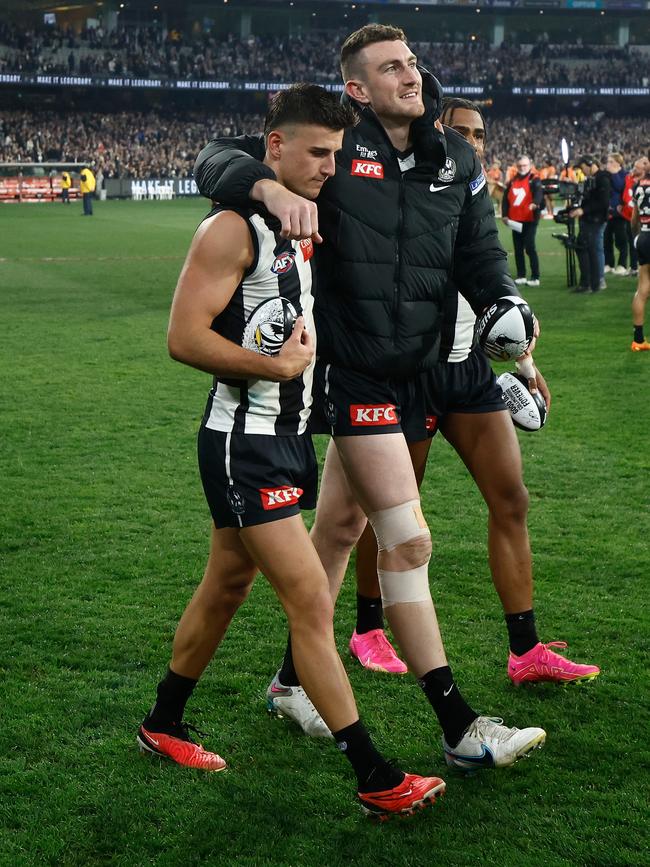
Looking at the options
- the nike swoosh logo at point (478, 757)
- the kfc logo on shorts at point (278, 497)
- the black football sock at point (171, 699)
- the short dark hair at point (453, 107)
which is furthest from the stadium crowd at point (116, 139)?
the nike swoosh logo at point (478, 757)

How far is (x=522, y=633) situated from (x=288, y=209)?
2046 millimetres

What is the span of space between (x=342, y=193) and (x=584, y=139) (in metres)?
64.9

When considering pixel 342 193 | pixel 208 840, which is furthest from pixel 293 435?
pixel 208 840

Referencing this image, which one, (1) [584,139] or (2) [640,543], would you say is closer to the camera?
(2) [640,543]

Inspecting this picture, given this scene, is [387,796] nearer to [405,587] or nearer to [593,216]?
[405,587]

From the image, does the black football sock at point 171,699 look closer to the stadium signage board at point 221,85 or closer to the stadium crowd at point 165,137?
the stadium crowd at point 165,137

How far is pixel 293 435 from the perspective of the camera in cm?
343

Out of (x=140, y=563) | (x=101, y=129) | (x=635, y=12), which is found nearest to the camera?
(x=140, y=563)

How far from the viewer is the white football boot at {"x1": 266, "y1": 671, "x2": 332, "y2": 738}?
3920mm

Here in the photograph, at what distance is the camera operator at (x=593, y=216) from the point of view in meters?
16.6

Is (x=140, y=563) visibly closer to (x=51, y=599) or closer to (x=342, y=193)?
(x=51, y=599)

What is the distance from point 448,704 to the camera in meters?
3.60

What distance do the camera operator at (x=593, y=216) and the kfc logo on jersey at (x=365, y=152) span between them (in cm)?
1359

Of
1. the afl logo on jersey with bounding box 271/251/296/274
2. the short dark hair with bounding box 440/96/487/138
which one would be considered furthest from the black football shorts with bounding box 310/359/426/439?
the short dark hair with bounding box 440/96/487/138
